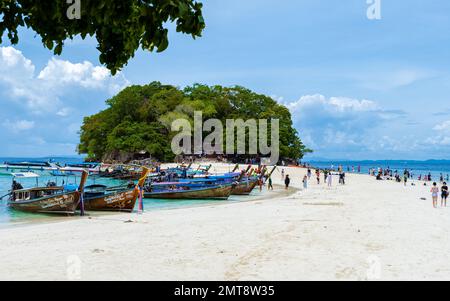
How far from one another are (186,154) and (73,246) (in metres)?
67.6

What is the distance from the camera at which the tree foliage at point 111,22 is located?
5234 mm

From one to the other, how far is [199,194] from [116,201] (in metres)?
10.4

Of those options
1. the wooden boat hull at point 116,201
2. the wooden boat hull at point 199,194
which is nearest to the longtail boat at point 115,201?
the wooden boat hull at point 116,201

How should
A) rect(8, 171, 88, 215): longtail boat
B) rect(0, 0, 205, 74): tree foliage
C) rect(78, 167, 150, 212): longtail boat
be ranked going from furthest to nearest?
rect(78, 167, 150, 212): longtail boat, rect(8, 171, 88, 215): longtail boat, rect(0, 0, 205, 74): tree foliage

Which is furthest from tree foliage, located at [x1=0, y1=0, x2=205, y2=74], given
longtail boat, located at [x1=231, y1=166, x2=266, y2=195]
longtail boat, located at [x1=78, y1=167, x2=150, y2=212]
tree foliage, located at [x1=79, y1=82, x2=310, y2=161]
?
tree foliage, located at [x1=79, y1=82, x2=310, y2=161]

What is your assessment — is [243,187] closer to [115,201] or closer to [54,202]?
[115,201]

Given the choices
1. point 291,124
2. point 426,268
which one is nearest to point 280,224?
point 426,268

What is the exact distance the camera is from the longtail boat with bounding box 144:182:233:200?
109 feet

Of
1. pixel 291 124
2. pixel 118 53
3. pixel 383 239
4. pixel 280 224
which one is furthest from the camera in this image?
pixel 291 124

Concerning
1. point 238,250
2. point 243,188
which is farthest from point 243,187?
point 238,250

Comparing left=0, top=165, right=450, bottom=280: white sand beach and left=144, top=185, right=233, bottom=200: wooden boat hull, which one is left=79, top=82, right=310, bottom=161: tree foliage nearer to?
left=144, top=185, right=233, bottom=200: wooden boat hull

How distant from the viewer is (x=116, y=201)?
23.8 meters

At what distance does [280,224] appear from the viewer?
16.1m
